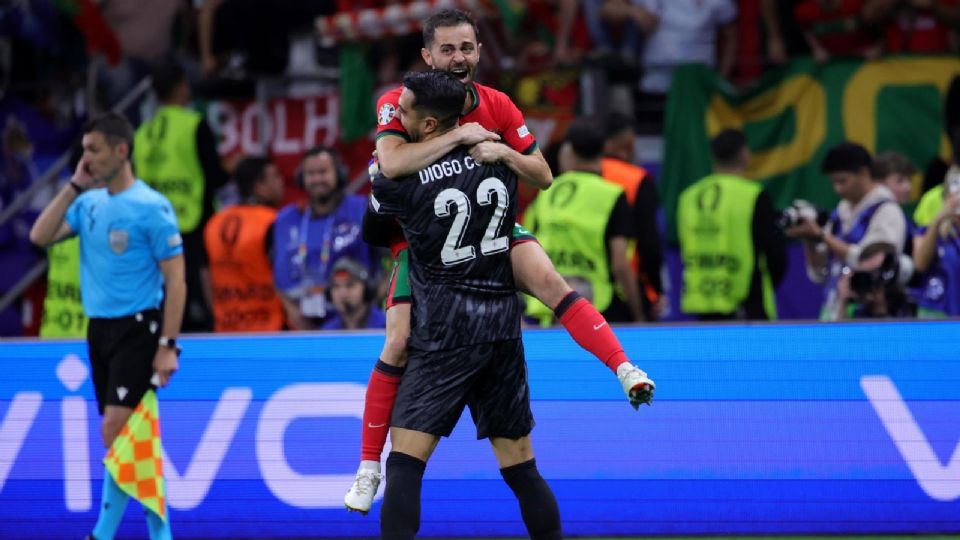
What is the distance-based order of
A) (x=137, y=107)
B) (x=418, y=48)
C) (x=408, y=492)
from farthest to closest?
1. (x=137, y=107)
2. (x=418, y=48)
3. (x=408, y=492)

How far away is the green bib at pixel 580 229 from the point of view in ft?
30.7

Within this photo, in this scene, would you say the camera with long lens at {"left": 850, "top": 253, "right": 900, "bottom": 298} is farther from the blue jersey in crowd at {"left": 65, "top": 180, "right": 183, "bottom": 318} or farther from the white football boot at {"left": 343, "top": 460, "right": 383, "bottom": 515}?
the white football boot at {"left": 343, "top": 460, "right": 383, "bottom": 515}

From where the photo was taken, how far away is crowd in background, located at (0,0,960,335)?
9.72 m

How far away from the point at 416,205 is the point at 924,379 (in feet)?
10.6

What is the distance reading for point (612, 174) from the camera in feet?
32.3

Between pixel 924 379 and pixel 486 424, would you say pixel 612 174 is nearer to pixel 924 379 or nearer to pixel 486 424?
pixel 924 379

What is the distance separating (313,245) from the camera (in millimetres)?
10172

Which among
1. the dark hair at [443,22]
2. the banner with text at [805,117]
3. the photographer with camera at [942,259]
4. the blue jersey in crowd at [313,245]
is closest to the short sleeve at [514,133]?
the dark hair at [443,22]

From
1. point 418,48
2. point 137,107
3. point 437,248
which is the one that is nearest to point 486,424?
point 437,248

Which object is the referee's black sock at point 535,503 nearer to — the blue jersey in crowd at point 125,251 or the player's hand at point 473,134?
the player's hand at point 473,134

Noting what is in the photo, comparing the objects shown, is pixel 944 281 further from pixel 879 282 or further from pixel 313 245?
pixel 313 245

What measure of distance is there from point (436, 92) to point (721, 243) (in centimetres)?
476

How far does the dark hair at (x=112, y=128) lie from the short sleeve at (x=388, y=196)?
2.24 meters

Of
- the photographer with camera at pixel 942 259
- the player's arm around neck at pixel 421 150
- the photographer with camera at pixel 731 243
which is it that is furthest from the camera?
the photographer with camera at pixel 731 243
